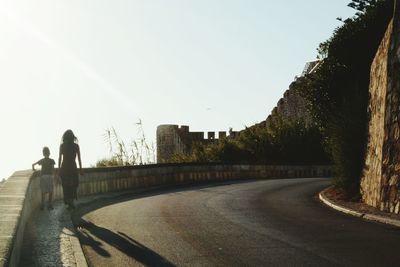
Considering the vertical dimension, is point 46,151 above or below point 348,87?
below

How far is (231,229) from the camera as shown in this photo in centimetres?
1086

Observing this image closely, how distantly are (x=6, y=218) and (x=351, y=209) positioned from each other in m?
8.86

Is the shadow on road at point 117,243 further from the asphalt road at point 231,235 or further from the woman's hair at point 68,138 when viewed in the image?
the woman's hair at point 68,138

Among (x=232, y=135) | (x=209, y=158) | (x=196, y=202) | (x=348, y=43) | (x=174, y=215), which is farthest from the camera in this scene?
(x=232, y=135)

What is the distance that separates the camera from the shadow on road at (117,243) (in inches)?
313

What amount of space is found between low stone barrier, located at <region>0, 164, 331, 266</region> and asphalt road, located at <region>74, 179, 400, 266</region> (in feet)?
3.92

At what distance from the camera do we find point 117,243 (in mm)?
9352

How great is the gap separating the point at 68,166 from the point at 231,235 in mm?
5008

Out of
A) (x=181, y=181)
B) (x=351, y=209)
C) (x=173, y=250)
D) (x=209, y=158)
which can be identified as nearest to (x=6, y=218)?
(x=173, y=250)

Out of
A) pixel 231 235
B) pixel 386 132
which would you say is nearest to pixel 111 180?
pixel 386 132

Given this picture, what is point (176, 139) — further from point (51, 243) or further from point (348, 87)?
point (51, 243)

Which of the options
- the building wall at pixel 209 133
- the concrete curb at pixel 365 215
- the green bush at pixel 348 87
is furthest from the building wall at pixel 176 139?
the concrete curb at pixel 365 215

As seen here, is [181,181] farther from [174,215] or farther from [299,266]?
[299,266]

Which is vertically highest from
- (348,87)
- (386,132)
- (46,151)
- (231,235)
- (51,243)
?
(348,87)
